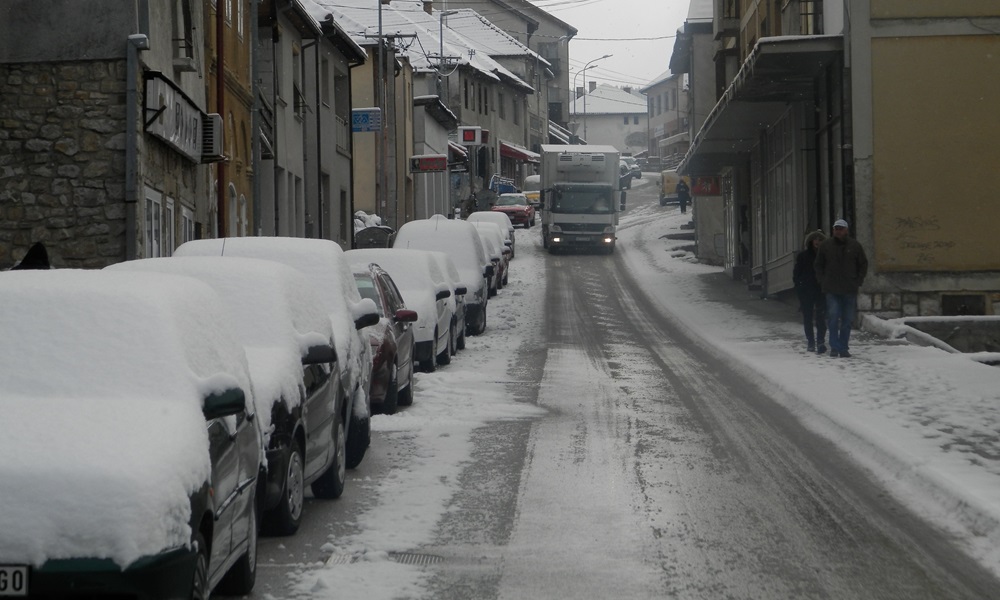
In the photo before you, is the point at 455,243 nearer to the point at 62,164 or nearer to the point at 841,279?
the point at 62,164

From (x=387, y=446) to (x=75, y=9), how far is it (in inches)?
398

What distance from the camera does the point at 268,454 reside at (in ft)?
23.4

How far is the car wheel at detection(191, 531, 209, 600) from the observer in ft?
17.1

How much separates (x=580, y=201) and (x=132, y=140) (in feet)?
103

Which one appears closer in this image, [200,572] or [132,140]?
[200,572]

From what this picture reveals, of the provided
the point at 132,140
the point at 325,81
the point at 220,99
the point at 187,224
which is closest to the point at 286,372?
the point at 132,140

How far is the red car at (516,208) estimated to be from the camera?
65312 millimetres

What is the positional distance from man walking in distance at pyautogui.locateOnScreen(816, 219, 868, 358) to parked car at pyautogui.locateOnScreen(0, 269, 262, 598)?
1308 cm

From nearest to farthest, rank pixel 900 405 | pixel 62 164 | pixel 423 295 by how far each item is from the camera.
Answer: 1. pixel 900 405
2. pixel 423 295
3. pixel 62 164

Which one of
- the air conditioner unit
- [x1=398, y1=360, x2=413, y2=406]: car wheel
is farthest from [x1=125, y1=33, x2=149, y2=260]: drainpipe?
[x1=398, y1=360, x2=413, y2=406]: car wheel

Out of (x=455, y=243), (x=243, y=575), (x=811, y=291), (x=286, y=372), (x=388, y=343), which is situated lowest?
(x=243, y=575)

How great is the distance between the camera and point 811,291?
1967 cm

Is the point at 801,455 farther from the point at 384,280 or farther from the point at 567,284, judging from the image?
the point at 567,284

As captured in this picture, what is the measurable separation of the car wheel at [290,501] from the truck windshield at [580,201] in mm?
41105
